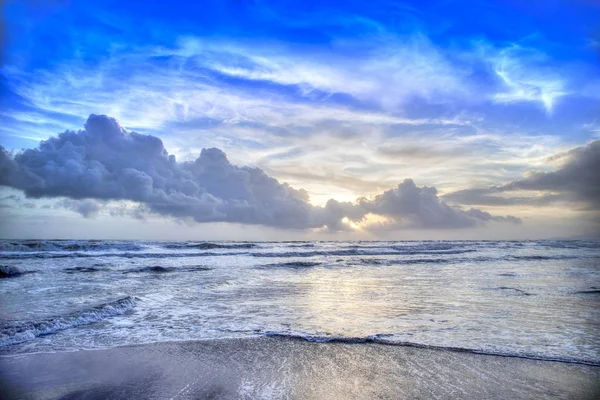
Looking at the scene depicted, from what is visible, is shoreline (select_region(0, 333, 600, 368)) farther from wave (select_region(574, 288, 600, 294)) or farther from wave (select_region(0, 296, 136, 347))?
wave (select_region(574, 288, 600, 294))

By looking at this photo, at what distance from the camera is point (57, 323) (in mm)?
8031

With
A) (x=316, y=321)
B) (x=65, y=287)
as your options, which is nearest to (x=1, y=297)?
(x=65, y=287)

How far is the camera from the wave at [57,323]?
703cm

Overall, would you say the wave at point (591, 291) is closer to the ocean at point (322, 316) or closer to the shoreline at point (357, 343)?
the ocean at point (322, 316)

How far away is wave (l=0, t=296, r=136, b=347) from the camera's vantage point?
23.1ft

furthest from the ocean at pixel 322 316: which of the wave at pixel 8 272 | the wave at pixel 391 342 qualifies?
the wave at pixel 8 272

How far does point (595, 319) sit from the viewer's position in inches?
324

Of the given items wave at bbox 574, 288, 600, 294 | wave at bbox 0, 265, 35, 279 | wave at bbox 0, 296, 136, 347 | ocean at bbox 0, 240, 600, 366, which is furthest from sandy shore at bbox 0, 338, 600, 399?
wave at bbox 0, 265, 35, 279

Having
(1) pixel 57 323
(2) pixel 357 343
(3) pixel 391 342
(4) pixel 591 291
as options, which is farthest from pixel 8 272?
(4) pixel 591 291

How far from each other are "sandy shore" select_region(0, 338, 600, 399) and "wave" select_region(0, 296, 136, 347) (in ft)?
4.26

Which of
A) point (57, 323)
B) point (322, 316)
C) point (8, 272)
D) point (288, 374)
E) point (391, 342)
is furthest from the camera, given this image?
point (8, 272)

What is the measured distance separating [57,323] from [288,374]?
599cm

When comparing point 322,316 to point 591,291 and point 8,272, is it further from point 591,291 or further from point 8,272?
point 8,272

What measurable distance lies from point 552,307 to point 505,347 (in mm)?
4801
